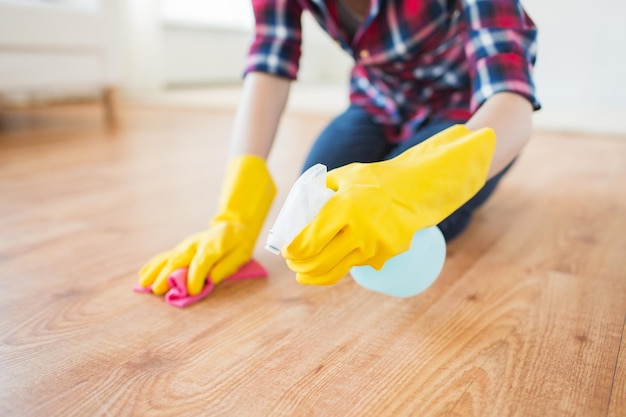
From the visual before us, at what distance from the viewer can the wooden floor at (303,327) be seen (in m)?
0.55

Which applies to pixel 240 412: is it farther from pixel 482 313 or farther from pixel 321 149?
pixel 321 149

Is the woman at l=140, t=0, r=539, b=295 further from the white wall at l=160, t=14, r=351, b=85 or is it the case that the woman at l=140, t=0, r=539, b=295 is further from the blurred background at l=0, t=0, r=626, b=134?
the white wall at l=160, t=14, r=351, b=85

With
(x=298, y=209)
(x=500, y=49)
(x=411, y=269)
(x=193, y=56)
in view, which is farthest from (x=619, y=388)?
(x=193, y=56)

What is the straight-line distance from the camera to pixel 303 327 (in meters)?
0.70

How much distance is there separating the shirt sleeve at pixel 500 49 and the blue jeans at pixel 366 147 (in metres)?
0.21

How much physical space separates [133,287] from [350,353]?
0.32 m

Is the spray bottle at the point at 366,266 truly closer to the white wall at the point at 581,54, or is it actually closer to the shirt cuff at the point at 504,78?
the shirt cuff at the point at 504,78

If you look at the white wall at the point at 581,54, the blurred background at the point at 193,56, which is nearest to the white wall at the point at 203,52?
the blurred background at the point at 193,56

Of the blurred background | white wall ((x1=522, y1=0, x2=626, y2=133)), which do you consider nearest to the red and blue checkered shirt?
the blurred background

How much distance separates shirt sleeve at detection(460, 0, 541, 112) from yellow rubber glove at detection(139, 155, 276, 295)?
32cm

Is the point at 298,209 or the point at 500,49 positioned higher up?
the point at 500,49

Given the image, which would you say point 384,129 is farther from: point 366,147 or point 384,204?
point 384,204

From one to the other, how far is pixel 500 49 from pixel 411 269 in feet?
1.10

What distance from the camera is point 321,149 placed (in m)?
1.09
